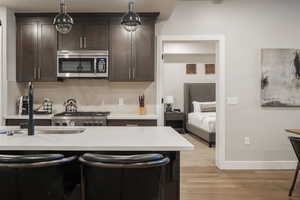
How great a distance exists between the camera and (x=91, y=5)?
13.5ft

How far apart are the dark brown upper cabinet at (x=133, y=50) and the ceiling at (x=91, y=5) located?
272mm

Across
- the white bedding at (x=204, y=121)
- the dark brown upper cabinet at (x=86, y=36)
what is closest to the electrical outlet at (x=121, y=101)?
the dark brown upper cabinet at (x=86, y=36)

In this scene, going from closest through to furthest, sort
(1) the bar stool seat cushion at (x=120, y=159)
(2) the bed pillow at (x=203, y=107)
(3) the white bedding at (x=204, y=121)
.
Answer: (1) the bar stool seat cushion at (x=120, y=159) < (3) the white bedding at (x=204, y=121) < (2) the bed pillow at (x=203, y=107)

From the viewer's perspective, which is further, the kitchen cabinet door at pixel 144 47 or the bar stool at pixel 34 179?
the kitchen cabinet door at pixel 144 47

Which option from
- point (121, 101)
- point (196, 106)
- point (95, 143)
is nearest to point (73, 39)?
point (121, 101)

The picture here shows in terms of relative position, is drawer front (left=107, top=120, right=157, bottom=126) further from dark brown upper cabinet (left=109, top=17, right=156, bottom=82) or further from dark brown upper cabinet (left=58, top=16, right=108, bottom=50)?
dark brown upper cabinet (left=58, top=16, right=108, bottom=50)

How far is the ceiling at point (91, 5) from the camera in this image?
3961 mm

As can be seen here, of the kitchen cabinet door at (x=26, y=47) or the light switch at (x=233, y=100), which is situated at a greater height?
the kitchen cabinet door at (x=26, y=47)

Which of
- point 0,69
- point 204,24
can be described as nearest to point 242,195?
point 204,24

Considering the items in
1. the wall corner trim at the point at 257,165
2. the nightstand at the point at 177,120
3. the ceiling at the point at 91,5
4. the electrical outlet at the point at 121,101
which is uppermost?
the ceiling at the point at 91,5

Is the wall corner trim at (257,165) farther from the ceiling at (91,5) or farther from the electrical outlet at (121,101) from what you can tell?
the ceiling at (91,5)

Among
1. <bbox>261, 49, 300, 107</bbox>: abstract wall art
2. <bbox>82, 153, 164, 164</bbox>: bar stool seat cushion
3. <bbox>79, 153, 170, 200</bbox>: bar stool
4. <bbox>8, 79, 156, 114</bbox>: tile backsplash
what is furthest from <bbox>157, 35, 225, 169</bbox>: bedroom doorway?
<bbox>82, 153, 164, 164</bbox>: bar stool seat cushion

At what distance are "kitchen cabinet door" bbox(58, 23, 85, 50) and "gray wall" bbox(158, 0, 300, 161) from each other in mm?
1324

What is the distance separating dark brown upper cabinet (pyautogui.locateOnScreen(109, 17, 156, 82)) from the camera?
14.7 ft
